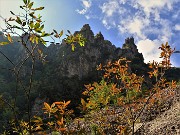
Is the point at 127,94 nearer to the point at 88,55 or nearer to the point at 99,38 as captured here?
the point at 88,55

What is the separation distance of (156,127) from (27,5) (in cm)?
680

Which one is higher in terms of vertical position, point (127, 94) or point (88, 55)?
point (88, 55)

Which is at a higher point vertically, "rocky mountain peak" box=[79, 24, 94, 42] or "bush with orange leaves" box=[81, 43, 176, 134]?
"rocky mountain peak" box=[79, 24, 94, 42]

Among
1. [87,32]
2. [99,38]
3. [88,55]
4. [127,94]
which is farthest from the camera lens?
[99,38]

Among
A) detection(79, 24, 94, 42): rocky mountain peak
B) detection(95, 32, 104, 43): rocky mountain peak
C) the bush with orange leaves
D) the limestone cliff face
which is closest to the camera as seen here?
the bush with orange leaves

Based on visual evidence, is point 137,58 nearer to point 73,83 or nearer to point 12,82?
point 73,83

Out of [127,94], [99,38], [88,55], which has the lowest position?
[127,94]

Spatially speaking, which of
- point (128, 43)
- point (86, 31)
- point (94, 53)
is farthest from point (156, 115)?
point (128, 43)

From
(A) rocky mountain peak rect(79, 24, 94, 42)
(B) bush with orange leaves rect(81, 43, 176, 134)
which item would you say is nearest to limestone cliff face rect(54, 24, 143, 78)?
(A) rocky mountain peak rect(79, 24, 94, 42)

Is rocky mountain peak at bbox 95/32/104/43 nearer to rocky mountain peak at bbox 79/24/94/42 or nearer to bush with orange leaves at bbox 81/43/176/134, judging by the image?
rocky mountain peak at bbox 79/24/94/42

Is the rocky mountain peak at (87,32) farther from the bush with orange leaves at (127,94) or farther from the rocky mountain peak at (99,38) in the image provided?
the bush with orange leaves at (127,94)

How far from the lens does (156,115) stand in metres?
9.90

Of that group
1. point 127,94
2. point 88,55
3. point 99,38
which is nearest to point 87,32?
point 99,38

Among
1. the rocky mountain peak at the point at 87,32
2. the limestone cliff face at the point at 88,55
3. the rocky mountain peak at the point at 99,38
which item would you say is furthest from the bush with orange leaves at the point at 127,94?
the rocky mountain peak at the point at 99,38
